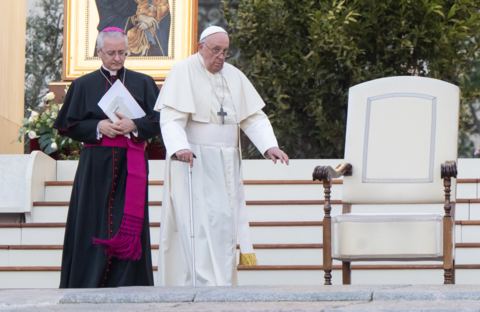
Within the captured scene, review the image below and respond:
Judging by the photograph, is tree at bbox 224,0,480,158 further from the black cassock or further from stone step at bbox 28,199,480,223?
the black cassock

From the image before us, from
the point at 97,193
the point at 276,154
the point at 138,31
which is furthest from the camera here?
the point at 138,31

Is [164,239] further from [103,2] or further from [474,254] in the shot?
[103,2]

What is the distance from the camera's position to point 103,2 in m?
14.9

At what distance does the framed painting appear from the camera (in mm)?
14742

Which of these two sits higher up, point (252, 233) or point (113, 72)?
point (113, 72)

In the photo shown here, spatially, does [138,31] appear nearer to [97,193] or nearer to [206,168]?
[97,193]

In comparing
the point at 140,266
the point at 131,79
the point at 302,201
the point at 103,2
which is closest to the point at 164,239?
the point at 140,266

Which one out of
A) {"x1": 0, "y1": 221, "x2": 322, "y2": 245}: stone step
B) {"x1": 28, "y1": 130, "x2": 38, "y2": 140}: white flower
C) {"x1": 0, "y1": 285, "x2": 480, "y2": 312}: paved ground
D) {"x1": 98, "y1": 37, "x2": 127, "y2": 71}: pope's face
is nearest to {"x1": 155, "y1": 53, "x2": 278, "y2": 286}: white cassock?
{"x1": 98, "y1": 37, "x2": 127, "y2": 71}: pope's face

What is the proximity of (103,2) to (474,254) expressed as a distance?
534cm

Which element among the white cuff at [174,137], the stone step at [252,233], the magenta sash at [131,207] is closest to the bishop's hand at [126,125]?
the magenta sash at [131,207]

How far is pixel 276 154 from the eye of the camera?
9.11m

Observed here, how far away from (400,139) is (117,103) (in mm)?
1694

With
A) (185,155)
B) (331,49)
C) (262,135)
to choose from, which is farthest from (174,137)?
(331,49)

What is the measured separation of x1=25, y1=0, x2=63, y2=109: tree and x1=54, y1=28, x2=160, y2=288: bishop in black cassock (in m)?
11.1
